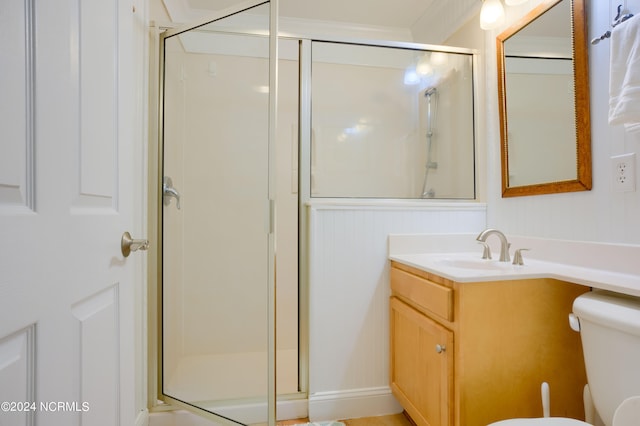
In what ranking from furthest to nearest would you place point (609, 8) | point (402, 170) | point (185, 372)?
point (402, 170)
point (185, 372)
point (609, 8)

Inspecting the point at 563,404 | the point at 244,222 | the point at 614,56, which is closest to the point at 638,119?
the point at 614,56

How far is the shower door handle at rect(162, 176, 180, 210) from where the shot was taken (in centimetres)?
148

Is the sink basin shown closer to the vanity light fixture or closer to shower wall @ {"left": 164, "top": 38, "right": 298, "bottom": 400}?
shower wall @ {"left": 164, "top": 38, "right": 298, "bottom": 400}

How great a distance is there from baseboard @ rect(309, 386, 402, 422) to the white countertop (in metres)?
0.73

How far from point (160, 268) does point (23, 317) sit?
108 cm

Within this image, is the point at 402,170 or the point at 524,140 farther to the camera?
the point at 402,170

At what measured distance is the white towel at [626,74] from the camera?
904mm

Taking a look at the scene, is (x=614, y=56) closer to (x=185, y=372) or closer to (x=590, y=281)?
A: (x=590, y=281)

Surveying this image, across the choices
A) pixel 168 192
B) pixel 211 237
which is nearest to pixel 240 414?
pixel 211 237

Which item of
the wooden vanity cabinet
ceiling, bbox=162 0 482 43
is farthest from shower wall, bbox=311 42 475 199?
the wooden vanity cabinet

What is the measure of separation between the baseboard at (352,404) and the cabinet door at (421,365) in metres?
0.10

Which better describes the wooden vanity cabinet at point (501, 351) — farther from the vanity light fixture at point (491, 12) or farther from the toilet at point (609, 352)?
the vanity light fixture at point (491, 12)

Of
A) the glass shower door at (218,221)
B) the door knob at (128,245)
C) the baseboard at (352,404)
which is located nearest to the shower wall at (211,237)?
the glass shower door at (218,221)

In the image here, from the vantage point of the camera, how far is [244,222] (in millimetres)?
1354
